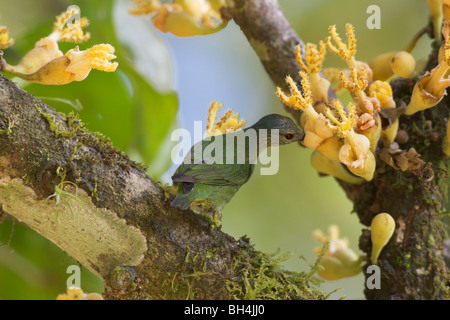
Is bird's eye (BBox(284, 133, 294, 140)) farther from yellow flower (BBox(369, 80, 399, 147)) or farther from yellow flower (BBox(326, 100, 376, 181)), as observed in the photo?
yellow flower (BBox(369, 80, 399, 147))

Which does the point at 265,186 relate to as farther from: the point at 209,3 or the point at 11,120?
the point at 11,120

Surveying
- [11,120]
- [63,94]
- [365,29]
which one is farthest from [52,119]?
[365,29]

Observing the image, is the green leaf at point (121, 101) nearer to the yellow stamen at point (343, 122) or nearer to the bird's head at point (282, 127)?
the bird's head at point (282, 127)

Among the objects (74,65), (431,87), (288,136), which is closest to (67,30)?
(74,65)

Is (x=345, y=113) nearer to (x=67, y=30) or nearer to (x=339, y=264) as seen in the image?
(x=339, y=264)

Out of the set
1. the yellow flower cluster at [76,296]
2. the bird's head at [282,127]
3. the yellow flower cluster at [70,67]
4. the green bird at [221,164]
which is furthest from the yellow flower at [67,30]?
the yellow flower cluster at [76,296]
